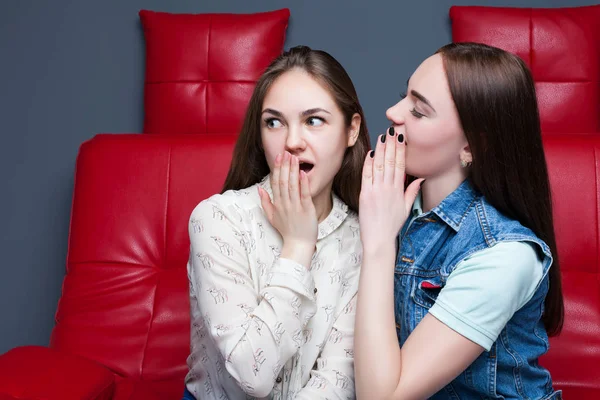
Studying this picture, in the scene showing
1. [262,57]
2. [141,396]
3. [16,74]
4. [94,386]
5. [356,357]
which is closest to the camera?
[356,357]

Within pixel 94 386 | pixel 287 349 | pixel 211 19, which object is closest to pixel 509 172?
pixel 287 349

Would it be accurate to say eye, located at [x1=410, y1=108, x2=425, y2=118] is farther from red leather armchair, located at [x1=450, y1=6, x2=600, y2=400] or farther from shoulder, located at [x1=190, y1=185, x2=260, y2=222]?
red leather armchair, located at [x1=450, y1=6, x2=600, y2=400]

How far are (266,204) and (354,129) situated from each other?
0.95 feet

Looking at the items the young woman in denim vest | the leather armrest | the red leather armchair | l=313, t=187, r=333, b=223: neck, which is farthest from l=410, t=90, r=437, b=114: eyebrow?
the leather armrest

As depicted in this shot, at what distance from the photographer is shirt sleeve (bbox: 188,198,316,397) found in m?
1.24

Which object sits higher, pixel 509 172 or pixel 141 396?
pixel 509 172

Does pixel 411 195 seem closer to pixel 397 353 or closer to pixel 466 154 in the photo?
pixel 466 154

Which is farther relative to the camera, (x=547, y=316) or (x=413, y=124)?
(x=547, y=316)

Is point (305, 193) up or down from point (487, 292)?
up

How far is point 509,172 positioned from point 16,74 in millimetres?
1921

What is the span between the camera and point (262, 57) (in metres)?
2.23

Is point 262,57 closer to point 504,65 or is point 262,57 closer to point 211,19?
point 211,19

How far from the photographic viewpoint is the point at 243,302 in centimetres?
130

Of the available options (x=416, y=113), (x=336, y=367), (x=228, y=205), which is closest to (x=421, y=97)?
(x=416, y=113)
